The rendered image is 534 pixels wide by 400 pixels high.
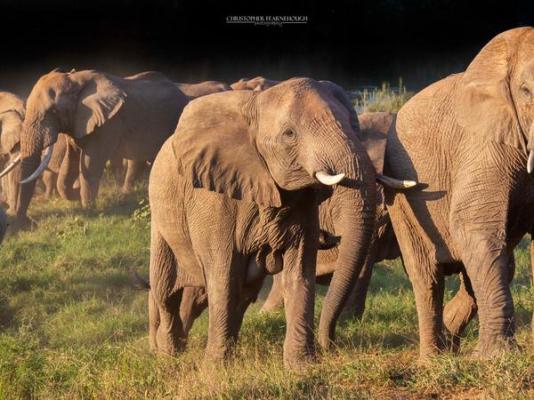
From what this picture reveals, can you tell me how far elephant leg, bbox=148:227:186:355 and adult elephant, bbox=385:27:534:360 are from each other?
1541 mm

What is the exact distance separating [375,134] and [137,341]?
2150mm

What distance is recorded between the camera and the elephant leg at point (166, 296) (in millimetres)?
8867

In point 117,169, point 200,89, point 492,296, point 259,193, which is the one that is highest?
point 259,193

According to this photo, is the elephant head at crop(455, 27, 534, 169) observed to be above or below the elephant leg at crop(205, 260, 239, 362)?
above

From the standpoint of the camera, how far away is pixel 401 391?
639 centimetres

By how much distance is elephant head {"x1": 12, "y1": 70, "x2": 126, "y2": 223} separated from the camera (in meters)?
14.6

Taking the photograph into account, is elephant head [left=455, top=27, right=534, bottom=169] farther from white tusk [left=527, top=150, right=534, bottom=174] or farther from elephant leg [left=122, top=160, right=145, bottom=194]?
elephant leg [left=122, top=160, right=145, bottom=194]

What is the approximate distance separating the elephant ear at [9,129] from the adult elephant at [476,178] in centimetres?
803

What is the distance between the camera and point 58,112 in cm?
1476

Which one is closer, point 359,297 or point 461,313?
point 461,313

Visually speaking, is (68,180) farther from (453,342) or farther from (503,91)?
(503,91)

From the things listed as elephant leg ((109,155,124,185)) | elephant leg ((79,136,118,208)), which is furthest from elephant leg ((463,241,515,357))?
elephant leg ((109,155,124,185))

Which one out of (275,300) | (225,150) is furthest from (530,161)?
(275,300)

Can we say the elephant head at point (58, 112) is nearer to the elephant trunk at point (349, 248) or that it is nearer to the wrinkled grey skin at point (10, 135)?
the wrinkled grey skin at point (10, 135)
